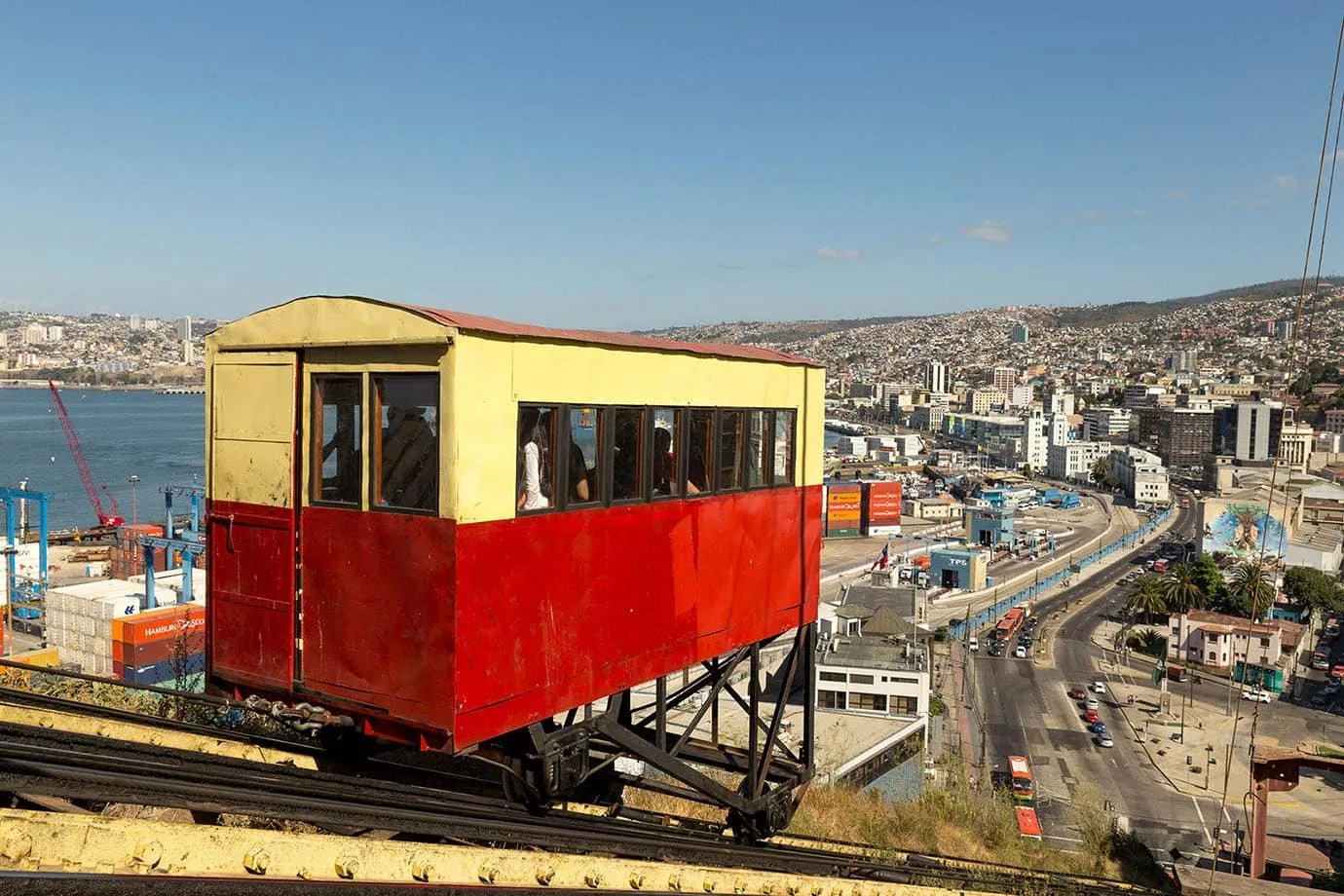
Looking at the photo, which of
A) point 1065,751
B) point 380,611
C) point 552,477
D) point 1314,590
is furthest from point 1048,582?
point 380,611

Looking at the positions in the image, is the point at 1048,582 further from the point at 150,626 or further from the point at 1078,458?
the point at 1078,458

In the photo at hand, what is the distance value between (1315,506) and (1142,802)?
207 feet

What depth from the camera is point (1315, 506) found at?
8056 centimetres

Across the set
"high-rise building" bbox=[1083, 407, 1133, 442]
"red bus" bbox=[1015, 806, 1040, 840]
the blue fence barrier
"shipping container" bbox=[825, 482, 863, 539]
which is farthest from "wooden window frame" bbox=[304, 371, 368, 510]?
"high-rise building" bbox=[1083, 407, 1133, 442]

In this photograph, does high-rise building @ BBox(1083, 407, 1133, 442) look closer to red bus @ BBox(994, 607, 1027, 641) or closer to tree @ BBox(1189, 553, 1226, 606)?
tree @ BBox(1189, 553, 1226, 606)

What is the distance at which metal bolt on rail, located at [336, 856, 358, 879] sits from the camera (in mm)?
3262

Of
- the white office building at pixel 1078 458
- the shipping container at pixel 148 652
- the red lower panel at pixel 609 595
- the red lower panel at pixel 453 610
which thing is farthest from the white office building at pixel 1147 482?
the red lower panel at pixel 453 610

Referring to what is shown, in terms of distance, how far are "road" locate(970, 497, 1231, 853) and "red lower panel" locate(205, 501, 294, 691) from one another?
28.6m

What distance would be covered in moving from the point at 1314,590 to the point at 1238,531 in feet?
38.5

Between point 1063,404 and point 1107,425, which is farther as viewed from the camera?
point 1063,404

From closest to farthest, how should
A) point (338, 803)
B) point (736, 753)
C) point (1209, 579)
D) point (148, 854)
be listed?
point (148, 854), point (338, 803), point (736, 753), point (1209, 579)

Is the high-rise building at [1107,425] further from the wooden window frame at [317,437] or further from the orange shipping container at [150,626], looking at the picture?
the wooden window frame at [317,437]

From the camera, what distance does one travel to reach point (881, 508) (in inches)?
3406

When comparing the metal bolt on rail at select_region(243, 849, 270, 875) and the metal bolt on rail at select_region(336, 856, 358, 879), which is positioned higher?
the metal bolt on rail at select_region(243, 849, 270, 875)
